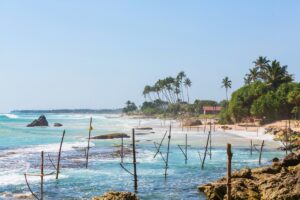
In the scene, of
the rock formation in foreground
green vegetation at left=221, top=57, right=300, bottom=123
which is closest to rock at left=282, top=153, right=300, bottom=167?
the rock formation in foreground

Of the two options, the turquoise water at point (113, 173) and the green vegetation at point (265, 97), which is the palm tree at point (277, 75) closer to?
the green vegetation at point (265, 97)

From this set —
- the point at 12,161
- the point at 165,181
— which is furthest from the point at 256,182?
the point at 12,161

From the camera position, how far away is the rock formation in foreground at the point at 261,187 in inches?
816

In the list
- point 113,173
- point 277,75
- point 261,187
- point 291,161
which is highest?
point 277,75

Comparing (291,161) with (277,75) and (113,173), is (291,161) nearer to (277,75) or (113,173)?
(113,173)

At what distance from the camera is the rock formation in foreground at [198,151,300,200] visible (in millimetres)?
20734

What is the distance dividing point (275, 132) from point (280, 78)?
A: 28308 millimetres

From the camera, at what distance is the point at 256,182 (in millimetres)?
25391

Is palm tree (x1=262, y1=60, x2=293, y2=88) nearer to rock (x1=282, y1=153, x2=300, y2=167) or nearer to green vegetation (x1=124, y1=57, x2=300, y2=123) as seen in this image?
green vegetation (x1=124, y1=57, x2=300, y2=123)

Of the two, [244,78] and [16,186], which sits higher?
[244,78]

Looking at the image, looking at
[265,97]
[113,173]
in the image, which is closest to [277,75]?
[265,97]

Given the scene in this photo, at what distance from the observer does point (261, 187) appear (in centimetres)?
2350

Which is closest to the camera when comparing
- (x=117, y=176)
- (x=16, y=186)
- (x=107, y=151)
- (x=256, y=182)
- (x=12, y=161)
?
(x=256, y=182)

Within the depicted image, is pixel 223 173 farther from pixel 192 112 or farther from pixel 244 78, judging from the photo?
pixel 192 112
